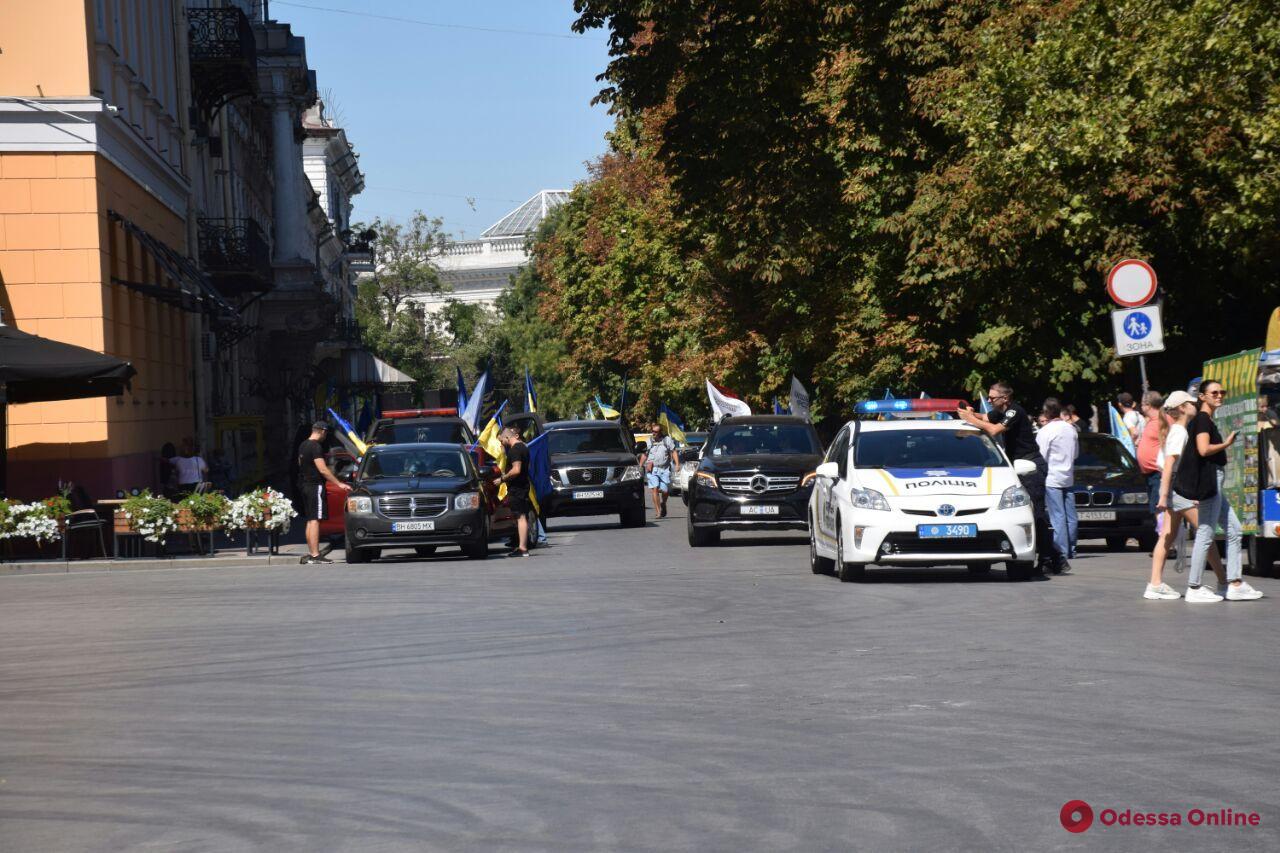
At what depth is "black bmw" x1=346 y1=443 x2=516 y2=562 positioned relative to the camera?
26.5 metres

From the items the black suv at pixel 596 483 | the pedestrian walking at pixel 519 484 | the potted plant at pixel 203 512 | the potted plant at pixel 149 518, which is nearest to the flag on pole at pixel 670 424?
the black suv at pixel 596 483

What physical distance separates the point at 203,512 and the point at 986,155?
37.3 ft

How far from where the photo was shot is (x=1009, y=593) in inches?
706

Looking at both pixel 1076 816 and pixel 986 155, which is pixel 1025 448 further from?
pixel 1076 816

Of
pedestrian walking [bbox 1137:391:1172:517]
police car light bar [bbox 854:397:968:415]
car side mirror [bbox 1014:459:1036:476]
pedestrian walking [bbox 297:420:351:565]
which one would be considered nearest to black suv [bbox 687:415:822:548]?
police car light bar [bbox 854:397:968:415]

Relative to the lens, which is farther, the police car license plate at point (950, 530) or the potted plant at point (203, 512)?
the potted plant at point (203, 512)

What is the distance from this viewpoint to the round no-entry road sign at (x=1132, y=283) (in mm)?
22078

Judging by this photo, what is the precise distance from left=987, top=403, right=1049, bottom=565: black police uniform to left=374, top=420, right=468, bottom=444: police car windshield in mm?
13526

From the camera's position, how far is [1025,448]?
21.4 meters

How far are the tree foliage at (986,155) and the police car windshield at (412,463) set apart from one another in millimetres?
5369

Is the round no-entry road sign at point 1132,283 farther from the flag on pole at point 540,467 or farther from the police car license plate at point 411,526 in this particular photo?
the flag on pole at point 540,467

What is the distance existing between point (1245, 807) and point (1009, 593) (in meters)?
10.5

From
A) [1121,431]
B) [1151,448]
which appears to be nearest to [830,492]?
[1151,448]

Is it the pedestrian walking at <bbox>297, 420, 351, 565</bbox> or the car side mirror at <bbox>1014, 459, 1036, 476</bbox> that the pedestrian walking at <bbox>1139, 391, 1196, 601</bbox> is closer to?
the car side mirror at <bbox>1014, 459, 1036, 476</bbox>
